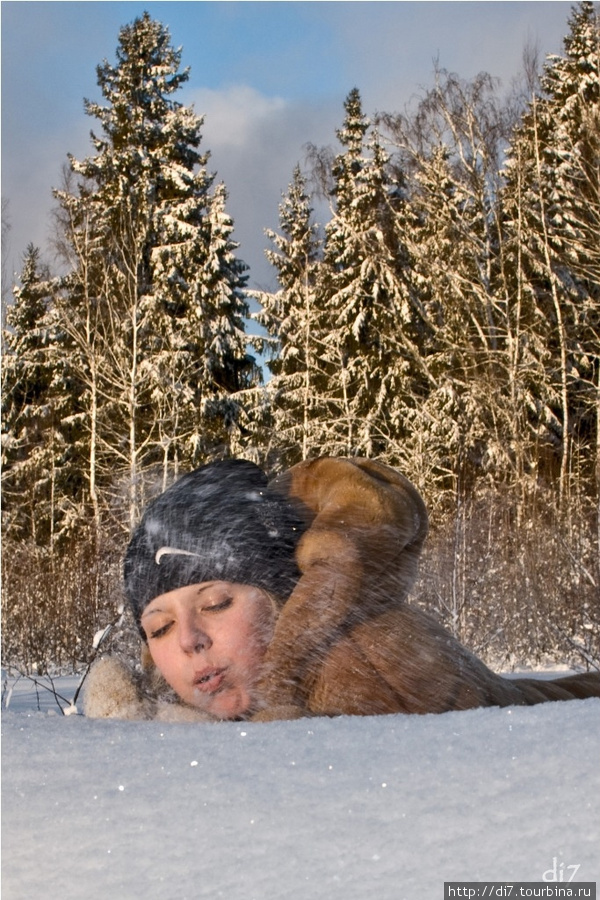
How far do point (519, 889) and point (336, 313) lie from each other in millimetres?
15726

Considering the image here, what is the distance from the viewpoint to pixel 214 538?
2.15 meters

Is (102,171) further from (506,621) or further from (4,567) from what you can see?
(506,621)

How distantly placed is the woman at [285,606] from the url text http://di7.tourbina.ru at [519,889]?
91cm

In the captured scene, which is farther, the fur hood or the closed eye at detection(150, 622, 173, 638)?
the closed eye at detection(150, 622, 173, 638)

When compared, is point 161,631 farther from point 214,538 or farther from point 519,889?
point 519,889

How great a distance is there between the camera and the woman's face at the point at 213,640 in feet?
6.55

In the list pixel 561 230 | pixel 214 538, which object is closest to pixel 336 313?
pixel 561 230

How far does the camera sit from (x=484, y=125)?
1240 centimetres

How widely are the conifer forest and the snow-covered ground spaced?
7.60 meters

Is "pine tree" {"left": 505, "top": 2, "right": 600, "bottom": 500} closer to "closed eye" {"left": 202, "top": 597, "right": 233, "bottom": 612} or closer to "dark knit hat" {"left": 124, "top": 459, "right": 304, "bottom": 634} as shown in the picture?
"dark knit hat" {"left": 124, "top": 459, "right": 304, "bottom": 634}

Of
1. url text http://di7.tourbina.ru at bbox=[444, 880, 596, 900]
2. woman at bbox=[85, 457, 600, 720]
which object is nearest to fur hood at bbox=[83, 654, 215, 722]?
woman at bbox=[85, 457, 600, 720]

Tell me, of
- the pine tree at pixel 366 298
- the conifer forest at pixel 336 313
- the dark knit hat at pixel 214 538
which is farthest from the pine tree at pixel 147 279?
the dark knit hat at pixel 214 538

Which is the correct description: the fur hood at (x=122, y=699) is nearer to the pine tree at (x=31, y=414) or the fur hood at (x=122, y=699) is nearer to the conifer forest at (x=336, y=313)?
the conifer forest at (x=336, y=313)

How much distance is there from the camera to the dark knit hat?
2111mm
